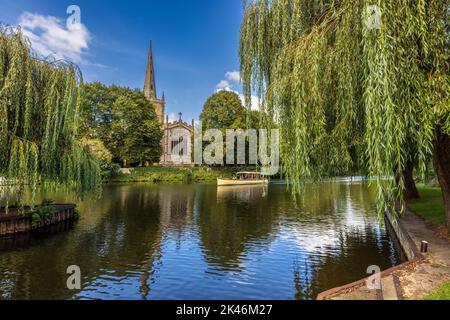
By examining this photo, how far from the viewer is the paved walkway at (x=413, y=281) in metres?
6.19

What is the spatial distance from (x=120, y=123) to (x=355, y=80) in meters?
54.5

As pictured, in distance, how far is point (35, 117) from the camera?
13625 millimetres

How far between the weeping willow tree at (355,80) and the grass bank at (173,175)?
46.6 metres

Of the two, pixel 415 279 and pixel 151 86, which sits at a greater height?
pixel 151 86

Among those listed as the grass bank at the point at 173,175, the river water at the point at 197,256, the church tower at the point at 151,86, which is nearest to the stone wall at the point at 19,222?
the river water at the point at 197,256

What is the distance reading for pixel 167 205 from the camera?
1036 inches

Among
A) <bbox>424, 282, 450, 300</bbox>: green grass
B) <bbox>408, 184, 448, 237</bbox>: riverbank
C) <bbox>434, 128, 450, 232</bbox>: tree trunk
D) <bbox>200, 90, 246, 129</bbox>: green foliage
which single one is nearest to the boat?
<bbox>200, 90, 246, 129</bbox>: green foliage

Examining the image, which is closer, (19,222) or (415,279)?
(415,279)

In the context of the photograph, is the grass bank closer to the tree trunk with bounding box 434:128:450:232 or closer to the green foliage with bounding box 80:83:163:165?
the green foliage with bounding box 80:83:163:165

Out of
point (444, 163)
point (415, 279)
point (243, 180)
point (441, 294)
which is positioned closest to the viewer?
point (441, 294)

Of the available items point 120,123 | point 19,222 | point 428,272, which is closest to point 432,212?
point 428,272

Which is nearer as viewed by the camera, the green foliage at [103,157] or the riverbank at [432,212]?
the riverbank at [432,212]

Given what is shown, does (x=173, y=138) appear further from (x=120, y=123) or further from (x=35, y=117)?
(x=35, y=117)

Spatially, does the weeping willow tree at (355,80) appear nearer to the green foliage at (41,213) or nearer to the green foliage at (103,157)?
the green foliage at (41,213)
